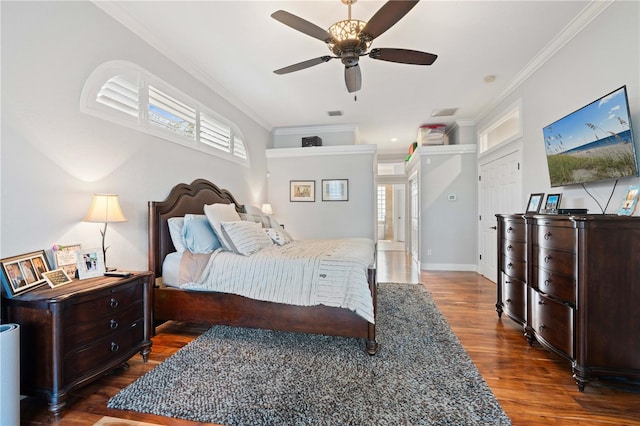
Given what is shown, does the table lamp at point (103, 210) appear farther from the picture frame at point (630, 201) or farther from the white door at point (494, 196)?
the white door at point (494, 196)

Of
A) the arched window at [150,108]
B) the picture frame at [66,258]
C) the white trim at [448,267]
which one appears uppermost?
the arched window at [150,108]

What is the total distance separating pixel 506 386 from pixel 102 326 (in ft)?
8.90

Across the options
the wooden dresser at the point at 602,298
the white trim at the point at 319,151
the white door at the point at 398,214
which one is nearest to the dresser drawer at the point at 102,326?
the wooden dresser at the point at 602,298

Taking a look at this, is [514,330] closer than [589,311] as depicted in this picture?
No

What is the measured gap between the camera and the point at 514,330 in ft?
8.93

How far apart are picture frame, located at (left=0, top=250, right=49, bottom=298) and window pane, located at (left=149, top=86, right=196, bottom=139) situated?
1636mm

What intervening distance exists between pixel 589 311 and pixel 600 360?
0.32 meters

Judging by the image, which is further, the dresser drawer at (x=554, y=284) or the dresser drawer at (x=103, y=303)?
the dresser drawer at (x=554, y=284)

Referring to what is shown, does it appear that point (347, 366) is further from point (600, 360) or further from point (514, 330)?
point (514, 330)

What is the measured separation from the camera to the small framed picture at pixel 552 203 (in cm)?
276

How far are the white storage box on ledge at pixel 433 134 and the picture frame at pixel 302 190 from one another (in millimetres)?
2448

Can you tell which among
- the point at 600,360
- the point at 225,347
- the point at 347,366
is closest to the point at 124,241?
the point at 225,347

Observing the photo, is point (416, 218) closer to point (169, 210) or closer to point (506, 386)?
point (506, 386)

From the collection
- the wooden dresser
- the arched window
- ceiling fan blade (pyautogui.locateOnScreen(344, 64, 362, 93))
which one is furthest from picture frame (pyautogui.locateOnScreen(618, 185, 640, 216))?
the arched window
